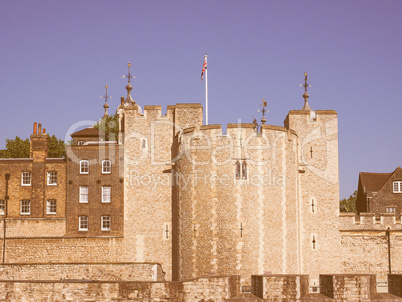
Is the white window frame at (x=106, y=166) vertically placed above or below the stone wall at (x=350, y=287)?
above

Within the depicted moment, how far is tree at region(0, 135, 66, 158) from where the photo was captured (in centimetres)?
5459

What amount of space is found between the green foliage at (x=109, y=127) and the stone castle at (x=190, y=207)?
403 inches

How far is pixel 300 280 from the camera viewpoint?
2017 cm

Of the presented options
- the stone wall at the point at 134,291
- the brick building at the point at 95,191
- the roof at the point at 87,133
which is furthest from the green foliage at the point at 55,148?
the stone wall at the point at 134,291

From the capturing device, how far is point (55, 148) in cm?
5575

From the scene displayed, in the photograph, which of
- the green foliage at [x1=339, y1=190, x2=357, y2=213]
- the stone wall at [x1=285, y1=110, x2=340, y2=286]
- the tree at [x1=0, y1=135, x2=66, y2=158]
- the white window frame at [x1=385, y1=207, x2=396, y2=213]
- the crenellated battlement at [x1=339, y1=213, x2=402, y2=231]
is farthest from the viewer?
the green foliage at [x1=339, y1=190, x2=357, y2=213]

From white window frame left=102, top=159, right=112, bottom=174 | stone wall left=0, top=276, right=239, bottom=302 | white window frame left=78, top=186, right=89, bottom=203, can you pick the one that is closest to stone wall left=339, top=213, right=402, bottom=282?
white window frame left=102, top=159, right=112, bottom=174

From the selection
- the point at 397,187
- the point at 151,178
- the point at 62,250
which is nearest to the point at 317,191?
the point at 151,178

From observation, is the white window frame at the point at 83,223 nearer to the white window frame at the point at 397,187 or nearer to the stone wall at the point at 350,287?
the stone wall at the point at 350,287

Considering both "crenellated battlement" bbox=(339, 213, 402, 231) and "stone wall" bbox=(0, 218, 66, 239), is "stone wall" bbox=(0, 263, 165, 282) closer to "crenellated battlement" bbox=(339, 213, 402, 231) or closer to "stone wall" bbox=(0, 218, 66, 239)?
"stone wall" bbox=(0, 218, 66, 239)

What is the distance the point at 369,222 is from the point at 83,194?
18.4m

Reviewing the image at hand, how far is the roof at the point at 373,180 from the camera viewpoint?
49312 millimetres

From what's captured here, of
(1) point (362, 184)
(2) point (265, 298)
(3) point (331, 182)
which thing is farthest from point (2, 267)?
(1) point (362, 184)

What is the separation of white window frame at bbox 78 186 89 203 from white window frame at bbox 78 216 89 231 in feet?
3.63
